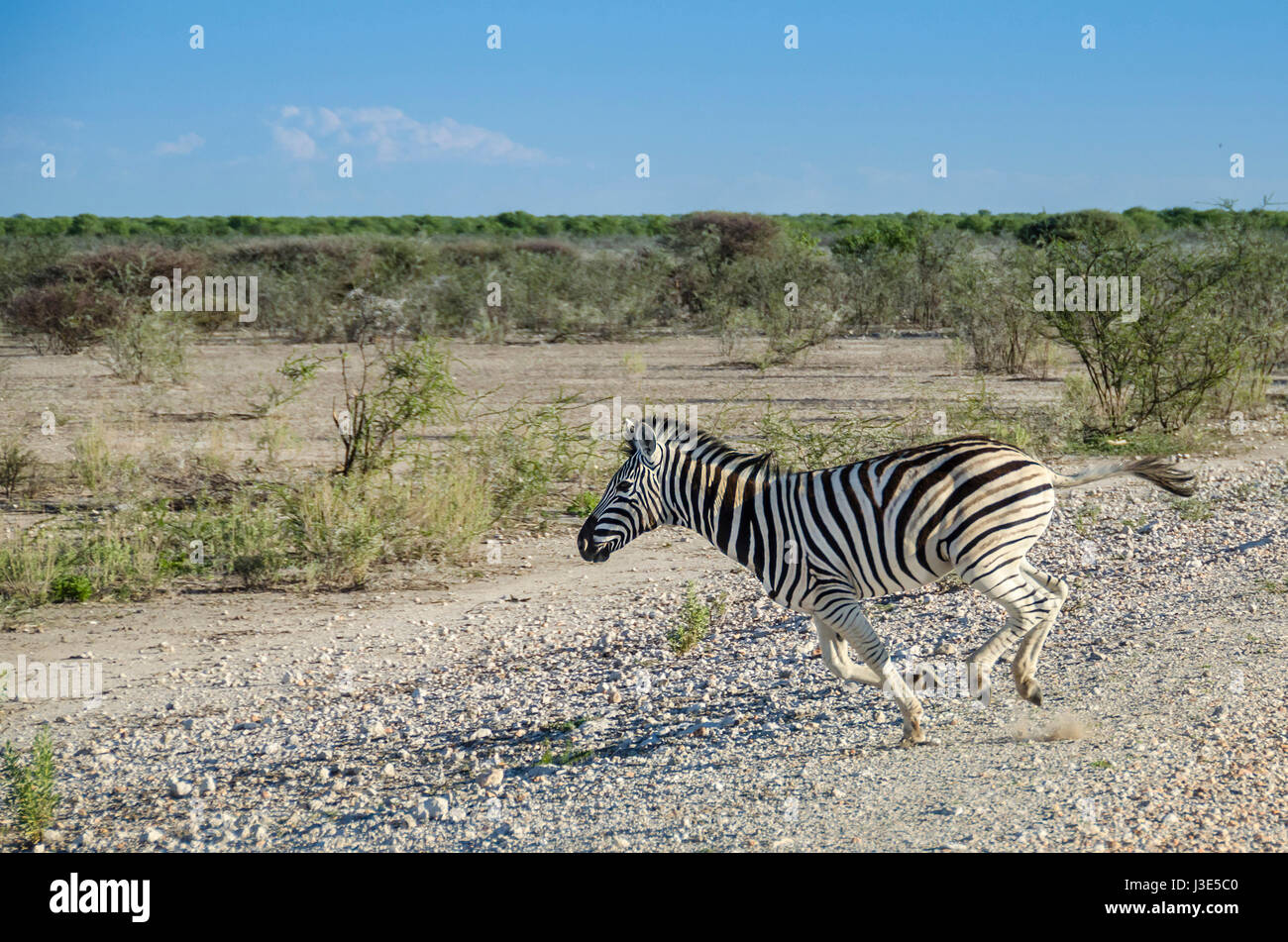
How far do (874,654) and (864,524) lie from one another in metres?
0.57

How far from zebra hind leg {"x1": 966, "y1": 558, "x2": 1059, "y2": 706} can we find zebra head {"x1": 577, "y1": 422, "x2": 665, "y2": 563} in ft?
4.78

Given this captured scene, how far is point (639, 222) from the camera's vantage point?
7062 centimetres

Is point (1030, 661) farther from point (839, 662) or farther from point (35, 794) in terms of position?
point (35, 794)

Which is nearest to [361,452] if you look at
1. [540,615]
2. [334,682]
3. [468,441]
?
[468,441]

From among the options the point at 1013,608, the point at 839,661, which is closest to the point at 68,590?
the point at 839,661

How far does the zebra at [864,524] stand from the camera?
4797 millimetres

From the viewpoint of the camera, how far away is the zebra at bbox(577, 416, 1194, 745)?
4.80 metres

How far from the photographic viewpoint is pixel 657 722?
573 cm

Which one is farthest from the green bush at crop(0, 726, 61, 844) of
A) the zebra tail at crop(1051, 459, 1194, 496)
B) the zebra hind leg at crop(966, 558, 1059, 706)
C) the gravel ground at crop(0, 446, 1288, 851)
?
the zebra tail at crop(1051, 459, 1194, 496)

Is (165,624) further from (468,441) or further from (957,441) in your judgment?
(957,441)

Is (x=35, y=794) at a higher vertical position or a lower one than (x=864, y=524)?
lower

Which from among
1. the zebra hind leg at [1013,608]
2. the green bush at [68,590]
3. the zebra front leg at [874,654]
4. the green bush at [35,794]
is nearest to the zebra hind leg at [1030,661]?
the zebra hind leg at [1013,608]

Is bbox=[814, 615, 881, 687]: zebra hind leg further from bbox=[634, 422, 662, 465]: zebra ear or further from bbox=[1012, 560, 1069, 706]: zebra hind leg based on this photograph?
bbox=[634, 422, 662, 465]: zebra ear
